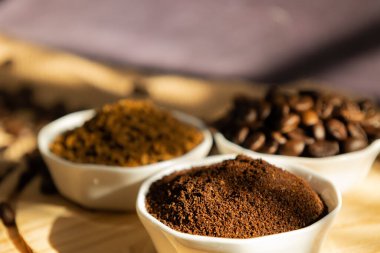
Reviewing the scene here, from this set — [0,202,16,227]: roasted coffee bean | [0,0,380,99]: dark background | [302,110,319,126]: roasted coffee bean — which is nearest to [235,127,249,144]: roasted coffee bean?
[302,110,319,126]: roasted coffee bean

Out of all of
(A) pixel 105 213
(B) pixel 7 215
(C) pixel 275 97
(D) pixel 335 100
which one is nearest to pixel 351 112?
(D) pixel 335 100

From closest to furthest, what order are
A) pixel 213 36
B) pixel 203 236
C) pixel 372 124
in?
1. pixel 203 236
2. pixel 372 124
3. pixel 213 36

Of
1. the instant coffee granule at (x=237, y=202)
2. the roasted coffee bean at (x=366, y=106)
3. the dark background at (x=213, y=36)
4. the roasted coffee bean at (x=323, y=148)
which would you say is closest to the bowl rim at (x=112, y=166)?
the instant coffee granule at (x=237, y=202)

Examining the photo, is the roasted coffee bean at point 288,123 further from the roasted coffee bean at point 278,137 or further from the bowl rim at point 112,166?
the bowl rim at point 112,166

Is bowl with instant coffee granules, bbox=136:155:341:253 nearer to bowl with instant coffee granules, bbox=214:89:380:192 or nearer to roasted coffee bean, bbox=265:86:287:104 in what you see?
bowl with instant coffee granules, bbox=214:89:380:192

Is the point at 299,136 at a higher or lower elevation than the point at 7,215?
higher

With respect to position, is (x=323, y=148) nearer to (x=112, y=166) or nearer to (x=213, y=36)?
(x=112, y=166)

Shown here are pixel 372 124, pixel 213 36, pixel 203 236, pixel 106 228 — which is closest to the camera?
pixel 203 236
